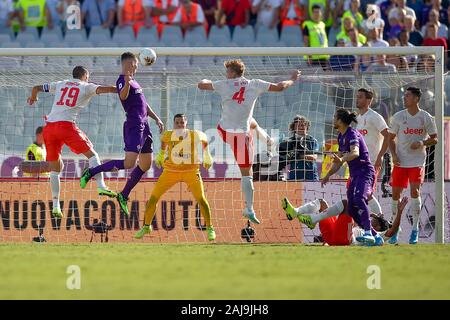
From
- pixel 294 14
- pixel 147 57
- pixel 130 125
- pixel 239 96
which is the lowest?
pixel 130 125

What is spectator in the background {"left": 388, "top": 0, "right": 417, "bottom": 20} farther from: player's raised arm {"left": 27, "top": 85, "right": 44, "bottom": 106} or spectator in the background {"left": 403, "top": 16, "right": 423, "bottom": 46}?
player's raised arm {"left": 27, "top": 85, "right": 44, "bottom": 106}

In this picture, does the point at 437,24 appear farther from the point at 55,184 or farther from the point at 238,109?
the point at 55,184

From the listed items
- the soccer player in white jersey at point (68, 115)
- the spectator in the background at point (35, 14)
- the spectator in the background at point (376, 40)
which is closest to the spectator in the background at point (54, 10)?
the spectator in the background at point (35, 14)

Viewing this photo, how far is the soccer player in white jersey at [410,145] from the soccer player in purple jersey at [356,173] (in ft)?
4.99

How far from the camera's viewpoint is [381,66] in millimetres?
18703

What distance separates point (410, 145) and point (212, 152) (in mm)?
3870

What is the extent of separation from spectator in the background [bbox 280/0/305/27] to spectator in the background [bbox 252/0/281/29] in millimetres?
175

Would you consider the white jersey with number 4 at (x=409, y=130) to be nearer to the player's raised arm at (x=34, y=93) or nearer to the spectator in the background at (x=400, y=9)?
the player's raised arm at (x=34, y=93)

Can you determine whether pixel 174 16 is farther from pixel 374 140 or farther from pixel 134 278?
pixel 134 278

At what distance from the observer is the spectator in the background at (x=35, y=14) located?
78.4 feet

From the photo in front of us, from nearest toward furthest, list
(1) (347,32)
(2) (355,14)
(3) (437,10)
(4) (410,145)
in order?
(4) (410,145), (1) (347,32), (2) (355,14), (3) (437,10)

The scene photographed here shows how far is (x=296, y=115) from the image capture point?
1727 centimetres

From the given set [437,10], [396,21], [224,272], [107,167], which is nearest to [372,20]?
[396,21]

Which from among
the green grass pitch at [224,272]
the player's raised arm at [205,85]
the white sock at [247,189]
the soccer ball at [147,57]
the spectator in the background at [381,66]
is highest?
the spectator in the background at [381,66]
